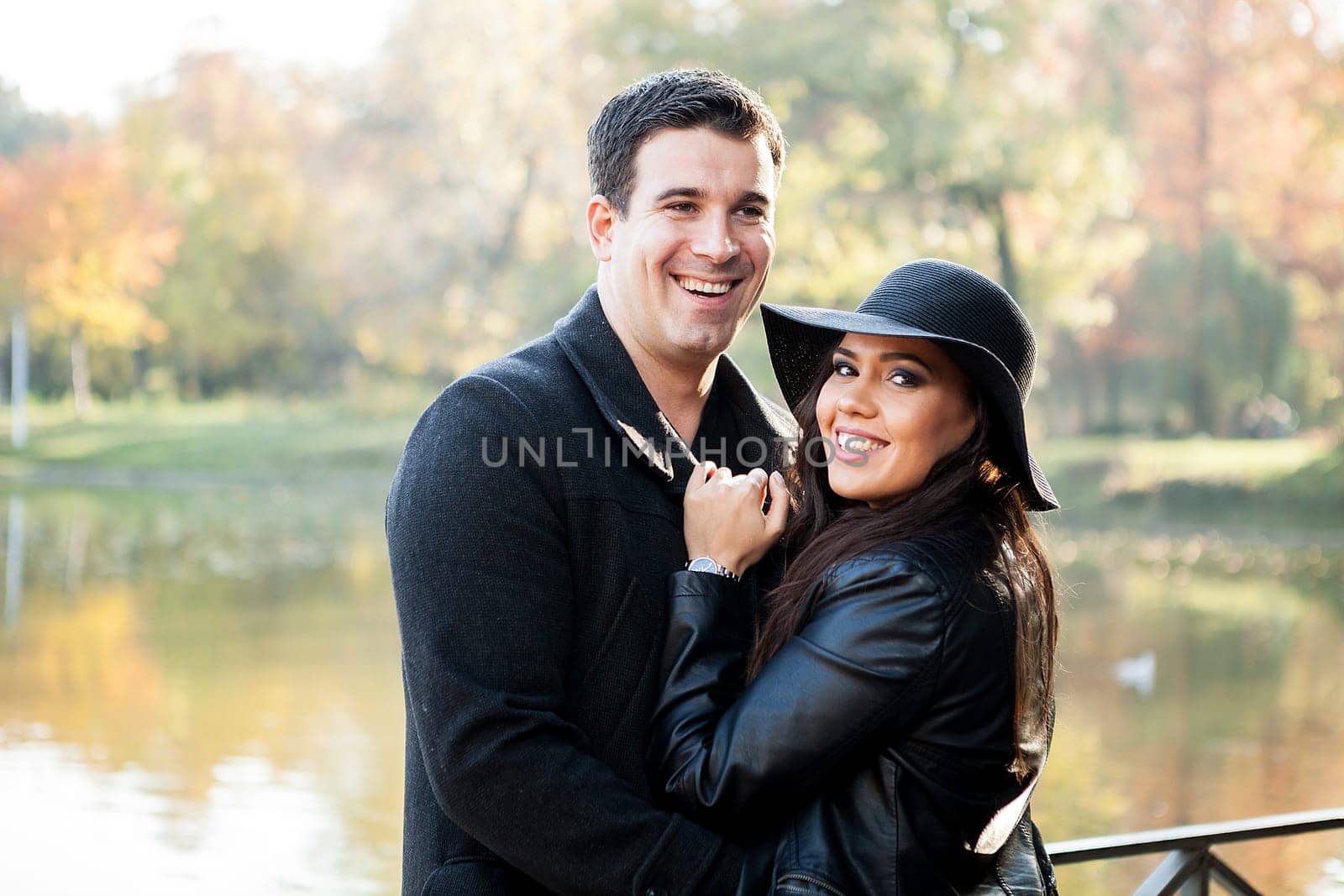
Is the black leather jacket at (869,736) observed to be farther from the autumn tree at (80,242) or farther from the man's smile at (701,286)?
the autumn tree at (80,242)

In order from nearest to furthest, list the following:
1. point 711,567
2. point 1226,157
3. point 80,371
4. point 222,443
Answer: point 711,567, point 1226,157, point 222,443, point 80,371

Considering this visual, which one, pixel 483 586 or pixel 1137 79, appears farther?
pixel 1137 79

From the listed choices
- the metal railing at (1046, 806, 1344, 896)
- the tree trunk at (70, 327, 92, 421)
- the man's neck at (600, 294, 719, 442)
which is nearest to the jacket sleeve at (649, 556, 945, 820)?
the man's neck at (600, 294, 719, 442)

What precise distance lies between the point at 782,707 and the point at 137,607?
10.0 m

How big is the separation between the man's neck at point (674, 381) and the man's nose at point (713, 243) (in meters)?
0.15

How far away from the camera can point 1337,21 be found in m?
20.4

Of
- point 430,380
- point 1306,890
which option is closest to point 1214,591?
point 1306,890

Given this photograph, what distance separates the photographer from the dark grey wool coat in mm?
1538

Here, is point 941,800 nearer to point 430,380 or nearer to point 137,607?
point 137,607

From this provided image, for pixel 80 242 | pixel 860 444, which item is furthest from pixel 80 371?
pixel 860 444

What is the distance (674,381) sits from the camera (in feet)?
6.45

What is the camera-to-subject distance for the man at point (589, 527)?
1544 mm

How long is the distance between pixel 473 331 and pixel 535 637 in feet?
77.3

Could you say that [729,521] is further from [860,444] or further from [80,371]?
[80,371]
